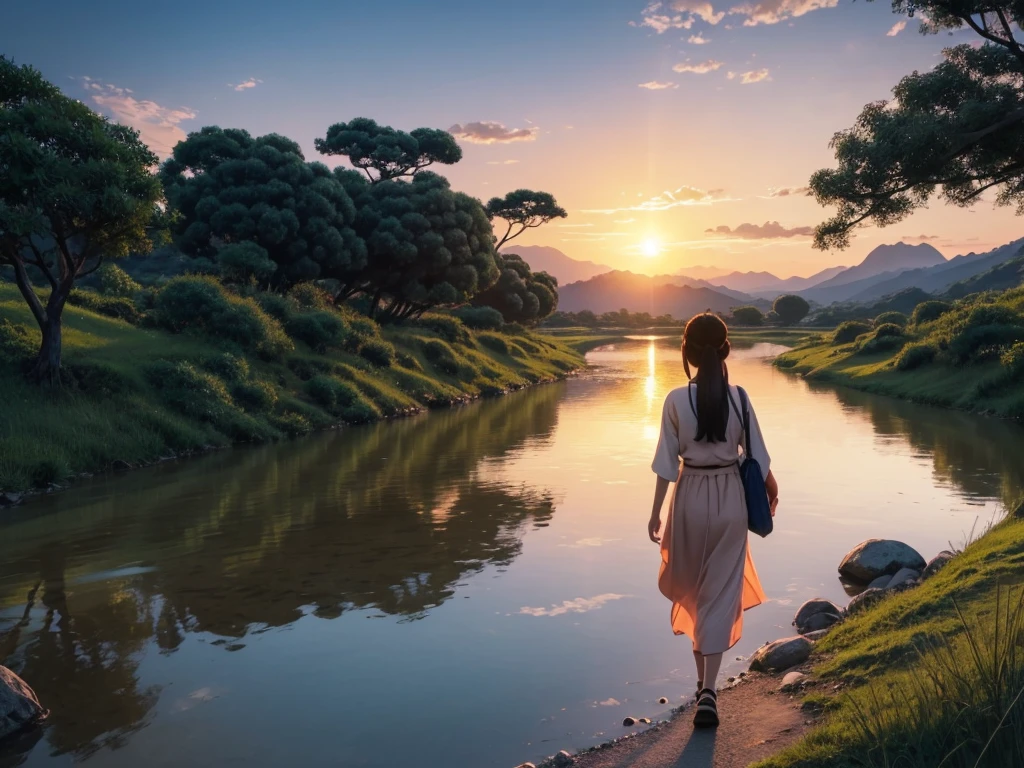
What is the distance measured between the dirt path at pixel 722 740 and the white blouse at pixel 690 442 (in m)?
1.83

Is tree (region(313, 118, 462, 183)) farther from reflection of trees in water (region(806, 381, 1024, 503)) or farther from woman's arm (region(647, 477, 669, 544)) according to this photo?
woman's arm (region(647, 477, 669, 544))

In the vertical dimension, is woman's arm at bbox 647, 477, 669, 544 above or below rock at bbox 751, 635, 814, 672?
above

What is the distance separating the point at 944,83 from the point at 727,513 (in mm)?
15739

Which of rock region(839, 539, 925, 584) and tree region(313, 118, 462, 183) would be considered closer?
rock region(839, 539, 925, 584)

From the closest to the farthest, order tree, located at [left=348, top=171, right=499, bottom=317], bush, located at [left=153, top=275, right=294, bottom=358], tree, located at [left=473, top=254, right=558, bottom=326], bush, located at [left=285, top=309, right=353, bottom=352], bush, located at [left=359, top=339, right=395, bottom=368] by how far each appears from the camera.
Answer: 1. bush, located at [left=153, top=275, right=294, bottom=358]
2. bush, located at [left=285, top=309, right=353, bottom=352]
3. bush, located at [left=359, top=339, right=395, bottom=368]
4. tree, located at [left=348, top=171, right=499, bottom=317]
5. tree, located at [left=473, top=254, right=558, bottom=326]

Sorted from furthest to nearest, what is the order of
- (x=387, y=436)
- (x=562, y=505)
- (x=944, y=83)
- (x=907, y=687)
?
→ 1. (x=387, y=436)
2. (x=944, y=83)
3. (x=562, y=505)
4. (x=907, y=687)

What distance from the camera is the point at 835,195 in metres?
18.8

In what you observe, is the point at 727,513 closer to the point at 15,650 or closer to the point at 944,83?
the point at 15,650

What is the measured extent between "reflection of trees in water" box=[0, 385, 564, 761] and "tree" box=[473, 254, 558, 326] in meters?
49.4

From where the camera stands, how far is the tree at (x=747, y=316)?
499 ft

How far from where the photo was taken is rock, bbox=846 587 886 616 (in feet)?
30.3

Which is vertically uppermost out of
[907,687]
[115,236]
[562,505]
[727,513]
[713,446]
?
[115,236]

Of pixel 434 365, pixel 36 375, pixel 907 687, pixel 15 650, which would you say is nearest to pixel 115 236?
pixel 36 375

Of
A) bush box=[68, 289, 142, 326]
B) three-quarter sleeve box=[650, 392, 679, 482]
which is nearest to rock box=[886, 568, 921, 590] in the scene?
three-quarter sleeve box=[650, 392, 679, 482]
